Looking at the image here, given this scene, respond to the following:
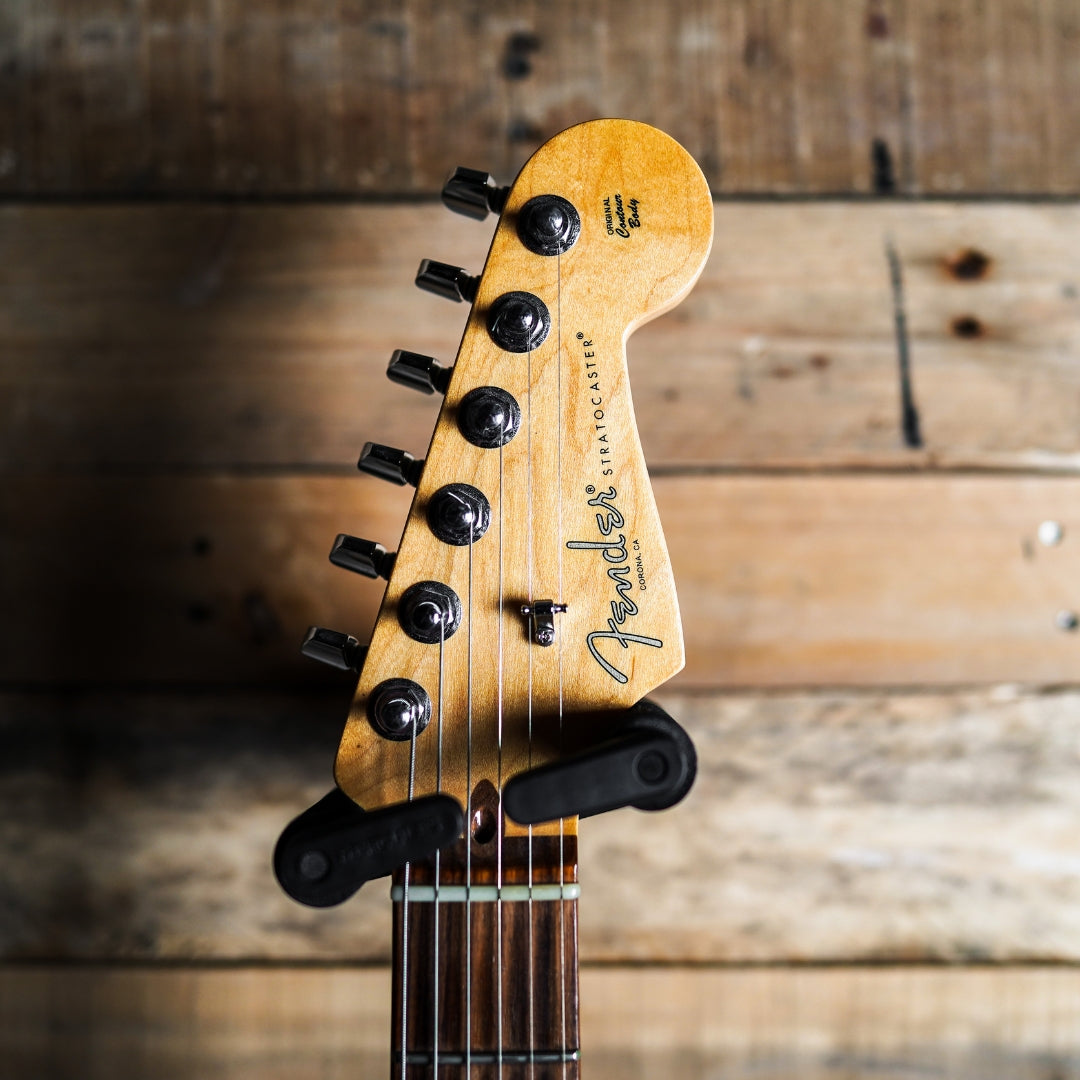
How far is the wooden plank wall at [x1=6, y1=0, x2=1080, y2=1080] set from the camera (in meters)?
0.65

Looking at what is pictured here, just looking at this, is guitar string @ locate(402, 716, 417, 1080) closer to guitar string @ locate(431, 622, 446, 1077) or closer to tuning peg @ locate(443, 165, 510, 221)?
guitar string @ locate(431, 622, 446, 1077)

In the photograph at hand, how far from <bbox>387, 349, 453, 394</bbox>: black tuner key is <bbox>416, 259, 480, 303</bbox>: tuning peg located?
0.12ft

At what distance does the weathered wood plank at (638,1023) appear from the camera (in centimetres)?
64

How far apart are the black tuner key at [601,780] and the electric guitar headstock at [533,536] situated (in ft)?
0.19

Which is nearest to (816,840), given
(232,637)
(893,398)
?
(893,398)

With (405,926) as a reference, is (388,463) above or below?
above

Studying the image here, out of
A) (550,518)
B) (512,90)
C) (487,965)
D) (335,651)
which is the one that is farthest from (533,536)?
(512,90)

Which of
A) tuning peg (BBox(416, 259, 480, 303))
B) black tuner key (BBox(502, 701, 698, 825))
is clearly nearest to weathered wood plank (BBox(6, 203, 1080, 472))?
tuning peg (BBox(416, 259, 480, 303))

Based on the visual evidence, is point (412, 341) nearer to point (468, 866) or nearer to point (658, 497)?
point (658, 497)

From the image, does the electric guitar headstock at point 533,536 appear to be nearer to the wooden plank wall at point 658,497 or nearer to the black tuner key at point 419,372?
the black tuner key at point 419,372

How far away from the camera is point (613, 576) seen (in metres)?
0.48

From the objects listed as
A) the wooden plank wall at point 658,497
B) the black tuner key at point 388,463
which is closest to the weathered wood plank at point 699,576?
the wooden plank wall at point 658,497

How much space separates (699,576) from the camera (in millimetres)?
660

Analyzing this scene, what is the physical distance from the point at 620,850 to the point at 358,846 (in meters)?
0.29
